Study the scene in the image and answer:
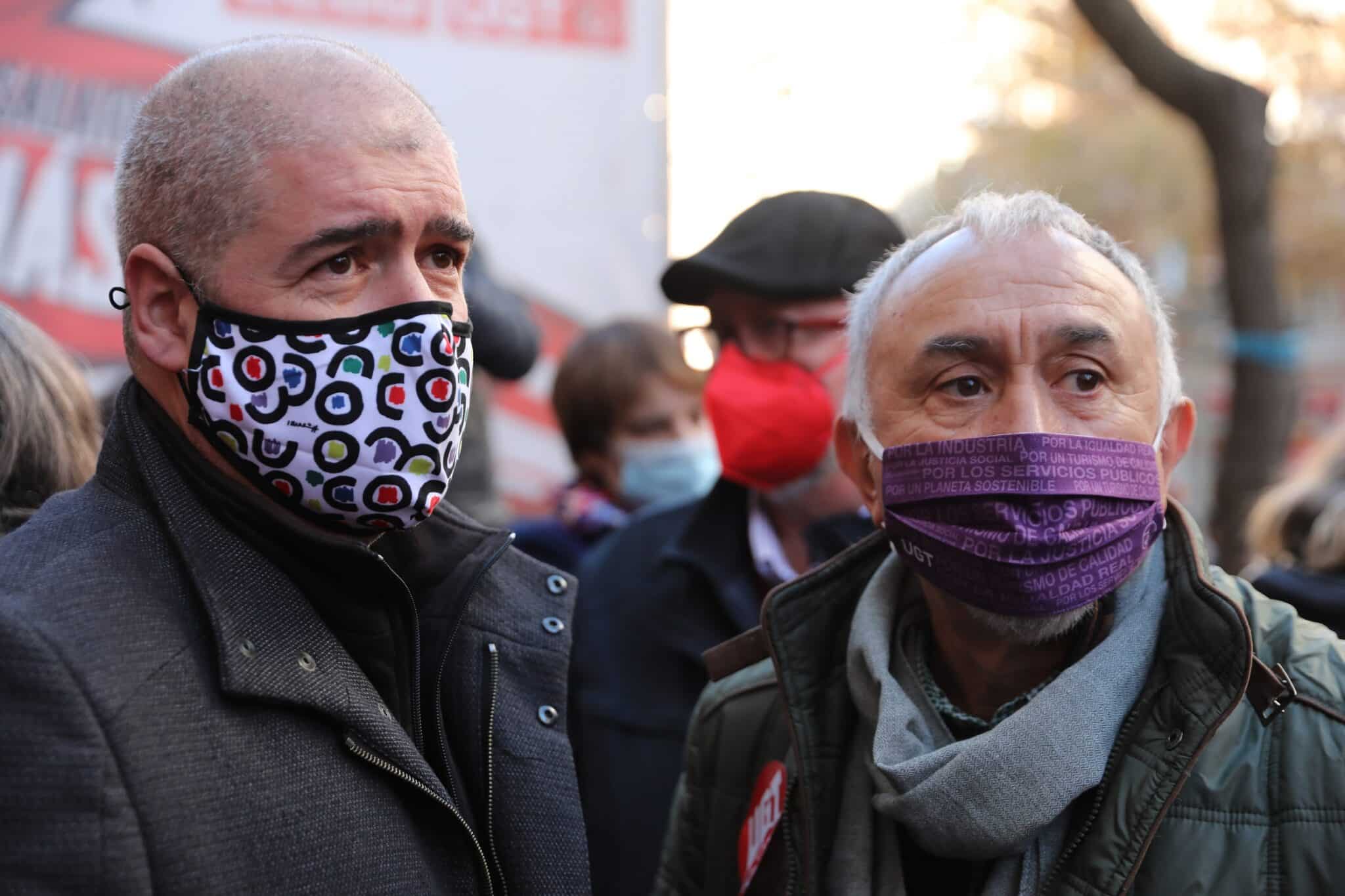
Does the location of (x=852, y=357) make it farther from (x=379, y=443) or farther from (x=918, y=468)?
(x=379, y=443)

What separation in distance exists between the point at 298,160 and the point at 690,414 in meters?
2.95

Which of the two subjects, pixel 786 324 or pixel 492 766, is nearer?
pixel 492 766

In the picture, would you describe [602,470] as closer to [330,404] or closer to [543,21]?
[543,21]

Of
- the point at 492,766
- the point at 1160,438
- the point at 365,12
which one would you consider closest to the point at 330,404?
the point at 492,766

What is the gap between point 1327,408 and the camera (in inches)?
1260

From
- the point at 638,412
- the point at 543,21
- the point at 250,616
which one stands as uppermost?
the point at 543,21

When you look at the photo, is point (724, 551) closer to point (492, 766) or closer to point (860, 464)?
point (860, 464)

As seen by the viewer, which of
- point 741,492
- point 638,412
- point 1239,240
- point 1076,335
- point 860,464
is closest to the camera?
point 1076,335

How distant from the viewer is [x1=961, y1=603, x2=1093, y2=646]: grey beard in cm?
229

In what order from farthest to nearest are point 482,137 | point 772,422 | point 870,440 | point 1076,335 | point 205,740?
point 482,137 < point 772,422 < point 870,440 < point 1076,335 < point 205,740

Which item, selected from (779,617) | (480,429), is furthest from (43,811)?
(480,429)

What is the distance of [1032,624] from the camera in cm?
230

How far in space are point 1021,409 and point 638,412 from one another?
2.59 m

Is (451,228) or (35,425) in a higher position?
(451,228)
